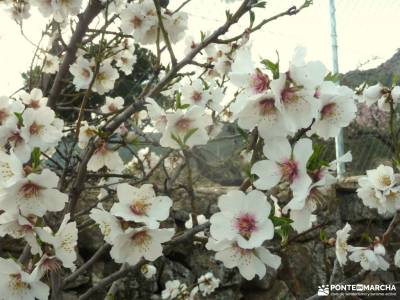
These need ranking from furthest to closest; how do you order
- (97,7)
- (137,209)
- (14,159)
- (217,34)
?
(97,7) < (217,34) < (137,209) < (14,159)

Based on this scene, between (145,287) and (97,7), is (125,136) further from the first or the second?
(145,287)

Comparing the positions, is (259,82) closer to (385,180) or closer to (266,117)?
(266,117)

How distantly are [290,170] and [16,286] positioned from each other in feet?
2.27

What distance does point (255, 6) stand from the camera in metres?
1.36

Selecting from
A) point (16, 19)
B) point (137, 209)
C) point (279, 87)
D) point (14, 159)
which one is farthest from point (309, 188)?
point (16, 19)

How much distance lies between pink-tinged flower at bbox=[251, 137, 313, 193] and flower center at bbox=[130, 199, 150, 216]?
0.95ft

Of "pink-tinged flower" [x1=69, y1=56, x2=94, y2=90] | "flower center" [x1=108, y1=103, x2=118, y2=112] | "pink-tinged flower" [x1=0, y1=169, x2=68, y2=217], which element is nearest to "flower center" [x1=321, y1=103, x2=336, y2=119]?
"pink-tinged flower" [x1=0, y1=169, x2=68, y2=217]

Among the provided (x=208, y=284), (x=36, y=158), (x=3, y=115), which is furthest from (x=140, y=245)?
(x=208, y=284)

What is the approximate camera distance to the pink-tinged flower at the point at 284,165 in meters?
0.86

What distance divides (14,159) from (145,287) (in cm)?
254

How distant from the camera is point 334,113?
0.95m

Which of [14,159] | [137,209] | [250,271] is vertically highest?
[14,159]

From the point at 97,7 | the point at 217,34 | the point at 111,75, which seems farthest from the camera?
the point at 111,75

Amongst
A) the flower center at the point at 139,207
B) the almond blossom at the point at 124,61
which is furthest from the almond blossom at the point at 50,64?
the flower center at the point at 139,207
